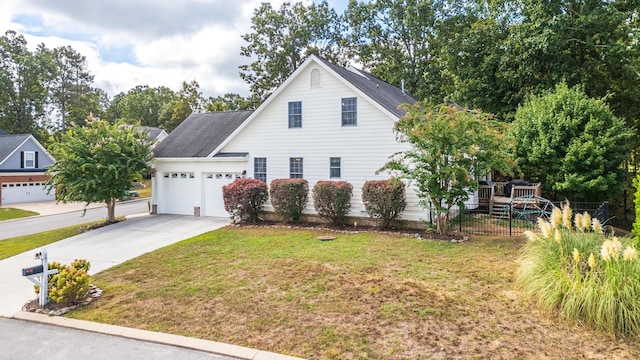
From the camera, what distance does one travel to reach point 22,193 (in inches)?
1097

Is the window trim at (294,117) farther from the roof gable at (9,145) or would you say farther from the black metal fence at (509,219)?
the roof gable at (9,145)

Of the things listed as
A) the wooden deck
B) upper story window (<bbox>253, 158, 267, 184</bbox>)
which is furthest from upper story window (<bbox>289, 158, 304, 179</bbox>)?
the wooden deck

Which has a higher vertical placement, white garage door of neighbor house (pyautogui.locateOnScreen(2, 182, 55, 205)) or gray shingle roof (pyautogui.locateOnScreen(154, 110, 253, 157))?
gray shingle roof (pyautogui.locateOnScreen(154, 110, 253, 157))

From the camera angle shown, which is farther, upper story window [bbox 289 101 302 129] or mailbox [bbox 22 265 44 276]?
upper story window [bbox 289 101 302 129]

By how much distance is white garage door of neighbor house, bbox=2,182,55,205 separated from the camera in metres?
26.7

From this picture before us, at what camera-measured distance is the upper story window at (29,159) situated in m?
29.0

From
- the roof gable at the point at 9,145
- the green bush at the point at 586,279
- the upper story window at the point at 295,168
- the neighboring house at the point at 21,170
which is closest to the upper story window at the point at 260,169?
the upper story window at the point at 295,168

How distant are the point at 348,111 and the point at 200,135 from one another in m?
9.02

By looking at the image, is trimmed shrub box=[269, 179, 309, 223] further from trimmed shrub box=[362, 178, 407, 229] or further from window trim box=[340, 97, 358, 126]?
window trim box=[340, 97, 358, 126]

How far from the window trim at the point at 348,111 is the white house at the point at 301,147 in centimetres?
4

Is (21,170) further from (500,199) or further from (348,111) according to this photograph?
(500,199)

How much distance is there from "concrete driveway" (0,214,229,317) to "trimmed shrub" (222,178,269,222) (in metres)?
0.81

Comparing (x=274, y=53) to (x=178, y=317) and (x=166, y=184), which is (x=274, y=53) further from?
(x=178, y=317)

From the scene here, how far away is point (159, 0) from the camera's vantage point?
1166 centimetres
